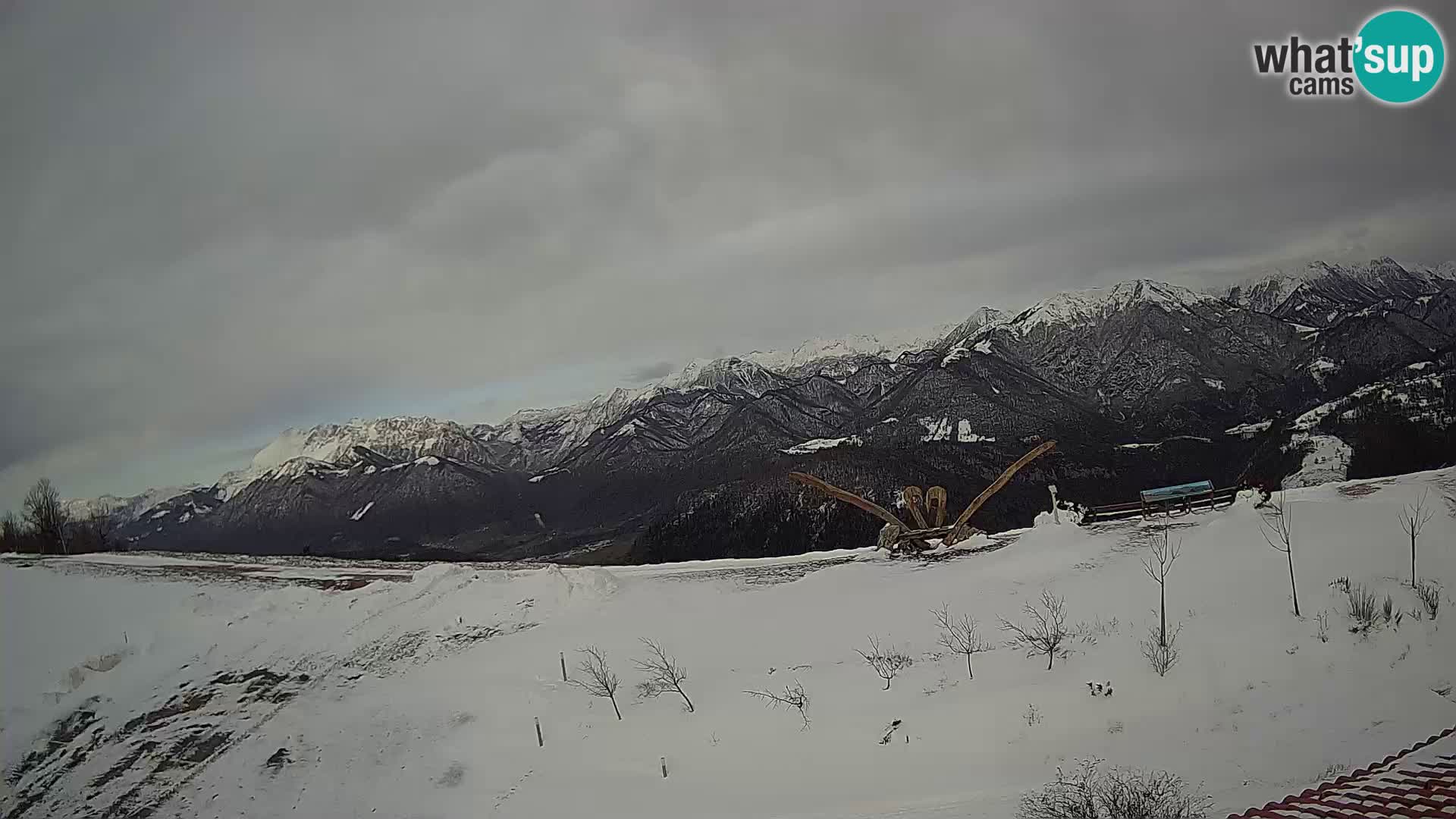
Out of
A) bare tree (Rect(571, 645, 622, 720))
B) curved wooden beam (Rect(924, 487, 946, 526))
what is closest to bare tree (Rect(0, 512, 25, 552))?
bare tree (Rect(571, 645, 622, 720))

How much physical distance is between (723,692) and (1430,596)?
823 centimetres

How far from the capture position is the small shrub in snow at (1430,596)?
8.54 meters

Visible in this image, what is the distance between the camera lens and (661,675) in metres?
9.66

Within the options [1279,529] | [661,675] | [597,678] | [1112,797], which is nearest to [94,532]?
[597,678]

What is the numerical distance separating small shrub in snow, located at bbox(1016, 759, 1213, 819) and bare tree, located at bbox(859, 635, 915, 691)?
2299 millimetres

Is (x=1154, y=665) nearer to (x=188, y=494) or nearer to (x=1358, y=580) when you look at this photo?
(x=1358, y=580)

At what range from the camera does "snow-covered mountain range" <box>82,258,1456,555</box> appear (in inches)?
1008

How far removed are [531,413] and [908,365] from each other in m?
36.2

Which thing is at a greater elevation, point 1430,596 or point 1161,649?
point 1430,596

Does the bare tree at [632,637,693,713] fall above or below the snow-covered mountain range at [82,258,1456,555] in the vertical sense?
below

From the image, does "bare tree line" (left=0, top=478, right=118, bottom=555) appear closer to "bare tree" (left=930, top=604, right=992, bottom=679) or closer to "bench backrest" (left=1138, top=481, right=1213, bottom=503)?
"bare tree" (left=930, top=604, right=992, bottom=679)

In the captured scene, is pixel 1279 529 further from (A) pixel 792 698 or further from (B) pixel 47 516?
(B) pixel 47 516

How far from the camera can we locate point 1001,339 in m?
62.7

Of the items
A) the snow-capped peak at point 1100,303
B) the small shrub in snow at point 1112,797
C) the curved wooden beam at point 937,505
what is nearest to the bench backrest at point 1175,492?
the curved wooden beam at point 937,505
